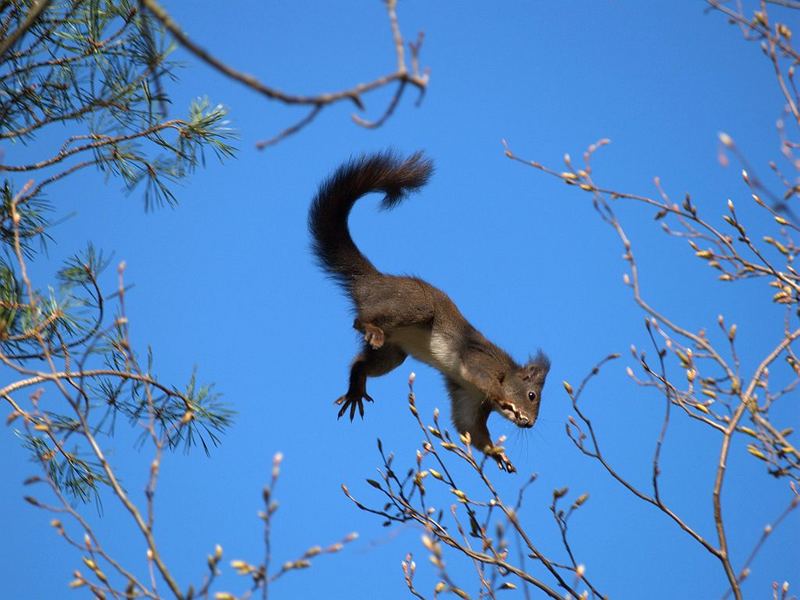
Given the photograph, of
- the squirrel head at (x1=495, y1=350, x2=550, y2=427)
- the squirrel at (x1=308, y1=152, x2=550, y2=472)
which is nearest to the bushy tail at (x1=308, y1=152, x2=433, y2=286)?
the squirrel at (x1=308, y1=152, x2=550, y2=472)

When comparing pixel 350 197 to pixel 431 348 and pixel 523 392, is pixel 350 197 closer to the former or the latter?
pixel 431 348

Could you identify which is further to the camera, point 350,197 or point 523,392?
point 523,392

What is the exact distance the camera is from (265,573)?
1812 millimetres

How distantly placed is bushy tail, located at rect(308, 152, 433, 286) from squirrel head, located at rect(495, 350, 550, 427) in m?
1.15

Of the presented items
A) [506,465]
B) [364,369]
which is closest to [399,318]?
[364,369]

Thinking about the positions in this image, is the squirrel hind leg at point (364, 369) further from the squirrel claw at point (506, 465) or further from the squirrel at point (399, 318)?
the squirrel claw at point (506, 465)

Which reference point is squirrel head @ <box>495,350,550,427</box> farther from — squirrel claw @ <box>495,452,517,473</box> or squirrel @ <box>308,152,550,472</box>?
squirrel claw @ <box>495,452,517,473</box>

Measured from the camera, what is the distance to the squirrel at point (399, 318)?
537cm

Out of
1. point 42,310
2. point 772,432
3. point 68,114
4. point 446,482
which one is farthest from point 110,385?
point 772,432

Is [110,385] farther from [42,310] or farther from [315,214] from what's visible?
[315,214]

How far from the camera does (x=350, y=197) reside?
562 cm

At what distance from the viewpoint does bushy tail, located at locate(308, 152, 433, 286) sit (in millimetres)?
5496

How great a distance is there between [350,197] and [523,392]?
159 centimetres

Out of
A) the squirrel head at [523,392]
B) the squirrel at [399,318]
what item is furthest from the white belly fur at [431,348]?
the squirrel head at [523,392]
